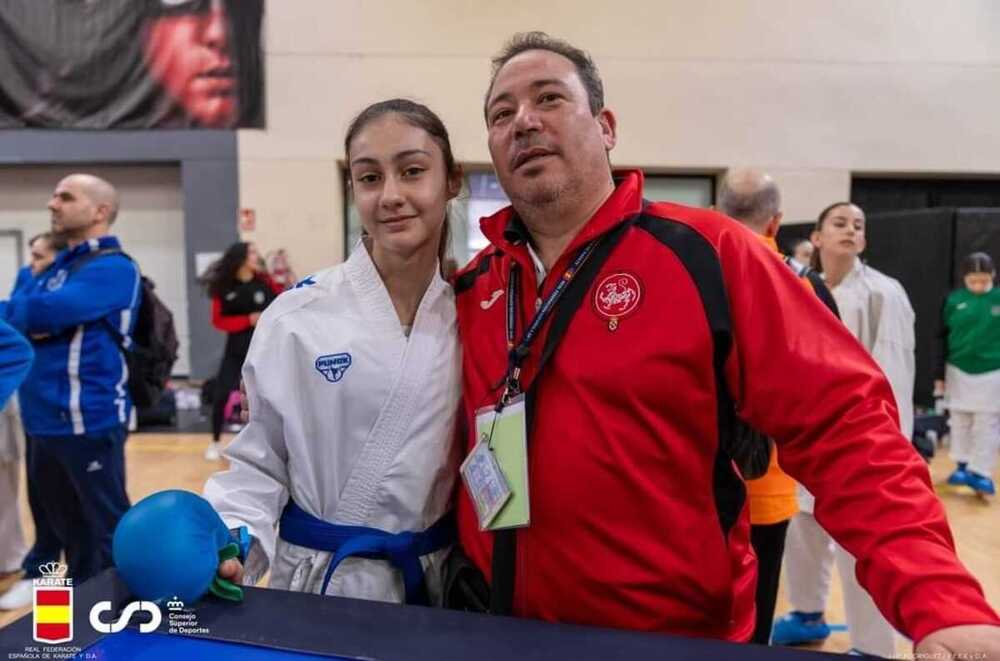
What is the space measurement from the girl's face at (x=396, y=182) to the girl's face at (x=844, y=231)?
248 centimetres

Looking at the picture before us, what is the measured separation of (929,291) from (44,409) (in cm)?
755

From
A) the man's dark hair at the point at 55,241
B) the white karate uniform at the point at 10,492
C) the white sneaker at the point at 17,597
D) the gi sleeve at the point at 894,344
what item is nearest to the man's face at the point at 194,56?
the man's dark hair at the point at 55,241

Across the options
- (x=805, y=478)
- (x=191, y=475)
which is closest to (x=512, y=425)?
(x=805, y=478)

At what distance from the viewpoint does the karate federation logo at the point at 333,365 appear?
4.33 feet

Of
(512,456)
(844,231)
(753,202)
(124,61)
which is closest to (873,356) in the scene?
(844,231)

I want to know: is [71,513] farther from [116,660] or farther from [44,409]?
[116,660]

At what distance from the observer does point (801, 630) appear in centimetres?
310

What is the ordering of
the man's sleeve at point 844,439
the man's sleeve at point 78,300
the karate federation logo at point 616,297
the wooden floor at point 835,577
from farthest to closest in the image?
1. the wooden floor at point 835,577
2. the man's sleeve at point 78,300
3. the karate federation logo at point 616,297
4. the man's sleeve at point 844,439

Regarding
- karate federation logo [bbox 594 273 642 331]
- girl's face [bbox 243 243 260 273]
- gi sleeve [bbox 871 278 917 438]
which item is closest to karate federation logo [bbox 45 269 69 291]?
karate federation logo [bbox 594 273 642 331]

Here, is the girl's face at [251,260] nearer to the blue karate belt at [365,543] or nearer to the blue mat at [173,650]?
the blue karate belt at [365,543]

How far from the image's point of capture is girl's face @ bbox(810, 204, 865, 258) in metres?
3.25

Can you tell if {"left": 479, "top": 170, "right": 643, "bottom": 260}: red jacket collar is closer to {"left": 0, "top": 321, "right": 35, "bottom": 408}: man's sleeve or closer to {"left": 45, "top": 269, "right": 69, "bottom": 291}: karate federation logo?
{"left": 0, "top": 321, "right": 35, "bottom": 408}: man's sleeve

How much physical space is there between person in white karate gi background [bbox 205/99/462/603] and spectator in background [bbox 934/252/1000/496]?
535 centimetres

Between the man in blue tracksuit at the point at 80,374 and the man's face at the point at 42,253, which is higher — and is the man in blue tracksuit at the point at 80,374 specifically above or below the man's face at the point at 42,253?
below
